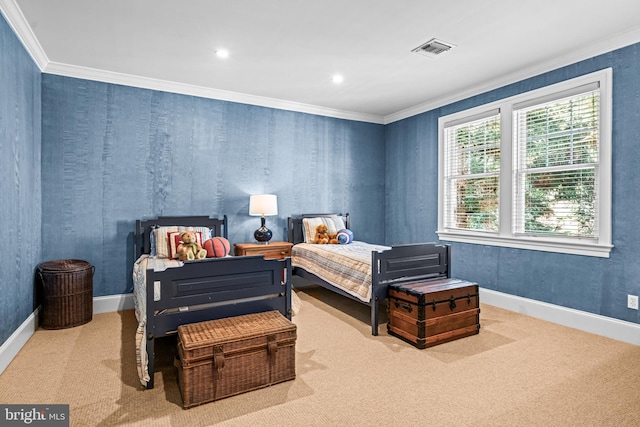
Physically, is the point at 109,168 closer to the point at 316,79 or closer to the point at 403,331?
the point at 316,79

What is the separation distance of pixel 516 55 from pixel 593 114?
0.90 m

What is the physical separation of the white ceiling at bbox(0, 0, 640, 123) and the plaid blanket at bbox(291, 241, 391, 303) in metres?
2.00

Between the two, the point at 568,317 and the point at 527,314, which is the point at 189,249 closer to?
the point at 527,314

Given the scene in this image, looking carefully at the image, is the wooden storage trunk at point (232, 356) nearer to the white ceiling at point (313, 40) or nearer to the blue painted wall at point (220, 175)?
the blue painted wall at point (220, 175)

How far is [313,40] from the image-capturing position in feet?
10.6

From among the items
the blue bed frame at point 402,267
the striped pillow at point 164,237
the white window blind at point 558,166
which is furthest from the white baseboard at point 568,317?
the striped pillow at point 164,237

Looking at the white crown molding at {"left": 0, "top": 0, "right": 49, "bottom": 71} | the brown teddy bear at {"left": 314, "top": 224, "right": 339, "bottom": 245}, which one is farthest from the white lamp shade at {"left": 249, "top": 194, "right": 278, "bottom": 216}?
the white crown molding at {"left": 0, "top": 0, "right": 49, "bottom": 71}

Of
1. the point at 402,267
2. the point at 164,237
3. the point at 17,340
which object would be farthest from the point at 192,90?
the point at 402,267

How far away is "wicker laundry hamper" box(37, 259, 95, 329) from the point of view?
11.1 ft

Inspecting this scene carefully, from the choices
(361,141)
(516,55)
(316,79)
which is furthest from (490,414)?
(361,141)

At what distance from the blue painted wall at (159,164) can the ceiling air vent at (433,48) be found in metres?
2.21

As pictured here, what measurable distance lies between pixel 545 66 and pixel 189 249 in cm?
406

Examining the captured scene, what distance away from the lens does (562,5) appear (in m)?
2.63

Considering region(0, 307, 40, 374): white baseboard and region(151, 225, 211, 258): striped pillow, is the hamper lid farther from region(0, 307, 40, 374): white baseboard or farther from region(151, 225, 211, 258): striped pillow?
region(151, 225, 211, 258): striped pillow
